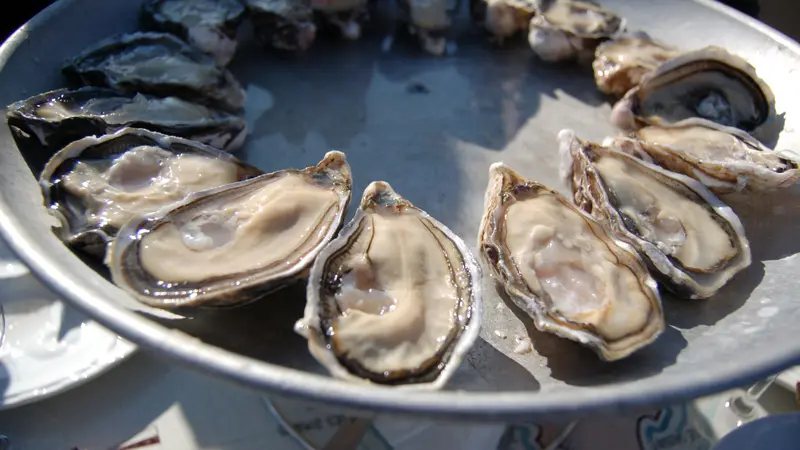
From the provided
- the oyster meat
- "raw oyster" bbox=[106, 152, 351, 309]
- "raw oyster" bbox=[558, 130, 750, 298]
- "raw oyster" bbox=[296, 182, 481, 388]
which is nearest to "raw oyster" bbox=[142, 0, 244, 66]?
the oyster meat

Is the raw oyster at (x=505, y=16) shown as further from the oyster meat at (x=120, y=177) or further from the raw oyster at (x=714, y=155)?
the oyster meat at (x=120, y=177)

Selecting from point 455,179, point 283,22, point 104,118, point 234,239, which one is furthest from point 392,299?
point 283,22

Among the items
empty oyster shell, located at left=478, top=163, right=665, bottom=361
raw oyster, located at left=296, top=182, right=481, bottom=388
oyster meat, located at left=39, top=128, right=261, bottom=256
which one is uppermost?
empty oyster shell, located at left=478, top=163, right=665, bottom=361

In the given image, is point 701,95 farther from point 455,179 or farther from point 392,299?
point 392,299

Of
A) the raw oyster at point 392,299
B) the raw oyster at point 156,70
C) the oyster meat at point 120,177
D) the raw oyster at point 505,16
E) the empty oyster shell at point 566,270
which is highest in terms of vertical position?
the raw oyster at point 505,16

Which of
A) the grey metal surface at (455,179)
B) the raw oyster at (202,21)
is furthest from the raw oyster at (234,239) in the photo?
the raw oyster at (202,21)

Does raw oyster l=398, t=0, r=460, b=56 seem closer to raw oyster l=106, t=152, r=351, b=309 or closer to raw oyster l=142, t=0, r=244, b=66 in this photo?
raw oyster l=142, t=0, r=244, b=66
